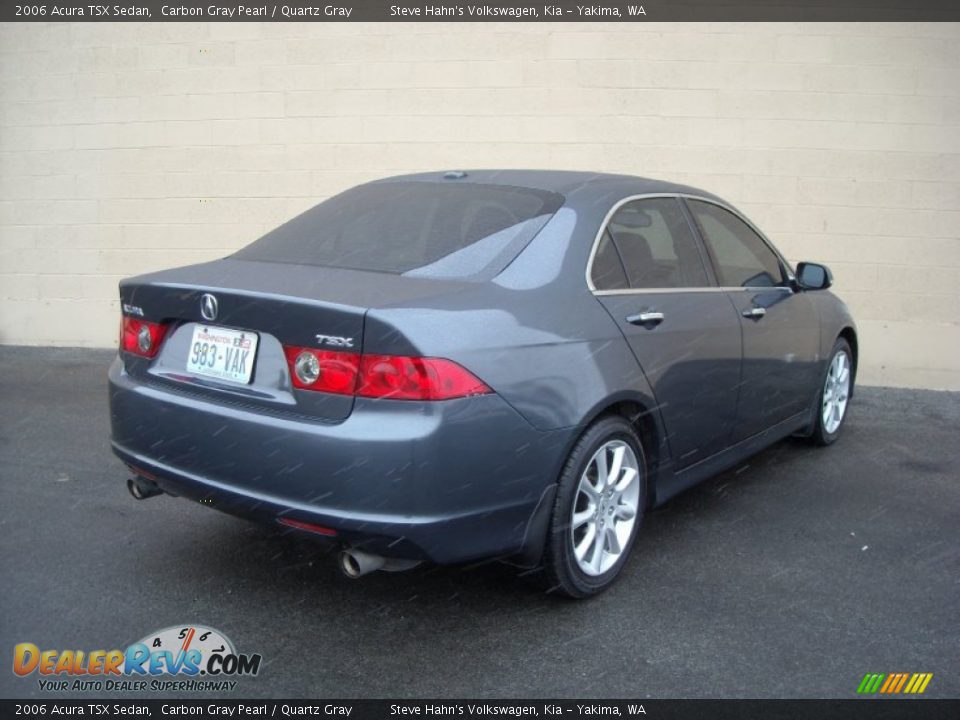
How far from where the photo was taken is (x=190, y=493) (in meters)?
3.13

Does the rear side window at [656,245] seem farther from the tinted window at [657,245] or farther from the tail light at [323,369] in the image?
the tail light at [323,369]

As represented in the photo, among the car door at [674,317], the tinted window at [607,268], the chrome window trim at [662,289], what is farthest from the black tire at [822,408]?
the tinted window at [607,268]

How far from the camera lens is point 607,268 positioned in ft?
11.8

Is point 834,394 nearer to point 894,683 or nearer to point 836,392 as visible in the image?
point 836,392

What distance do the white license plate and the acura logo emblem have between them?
5 cm

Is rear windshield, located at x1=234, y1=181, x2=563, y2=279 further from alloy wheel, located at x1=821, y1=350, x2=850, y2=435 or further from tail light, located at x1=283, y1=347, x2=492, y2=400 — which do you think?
alloy wheel, located at x1=821, y1=350, x2=850, y2=435

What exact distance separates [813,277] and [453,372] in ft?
9.24

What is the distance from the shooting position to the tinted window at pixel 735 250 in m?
4.38

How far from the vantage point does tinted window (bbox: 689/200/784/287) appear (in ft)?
14.4

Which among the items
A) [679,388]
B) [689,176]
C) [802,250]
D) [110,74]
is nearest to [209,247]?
[110,74]

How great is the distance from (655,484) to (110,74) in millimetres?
6697
